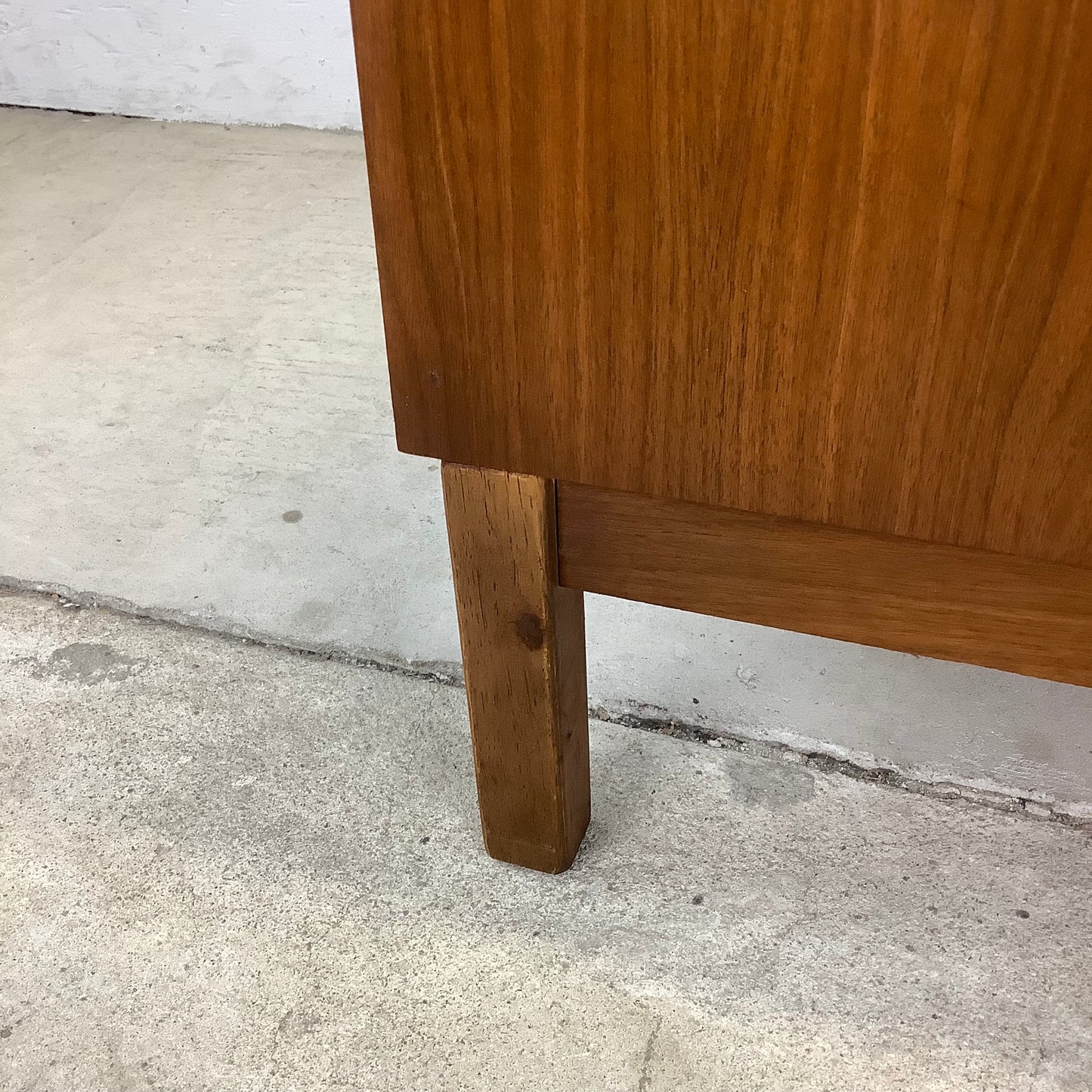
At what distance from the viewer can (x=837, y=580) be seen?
Answer: 65cm

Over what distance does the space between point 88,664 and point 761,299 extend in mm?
897

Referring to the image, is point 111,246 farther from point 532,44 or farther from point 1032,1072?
point 1032,1072

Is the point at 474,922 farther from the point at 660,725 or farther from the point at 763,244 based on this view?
→ the point at 763,244

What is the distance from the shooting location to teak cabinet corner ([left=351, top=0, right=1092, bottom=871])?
0.47 m

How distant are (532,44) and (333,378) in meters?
1.18

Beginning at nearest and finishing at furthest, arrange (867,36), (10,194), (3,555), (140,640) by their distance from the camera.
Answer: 1. (867,36)
2. (140,640)
3. (3,555)
4. (10,194)

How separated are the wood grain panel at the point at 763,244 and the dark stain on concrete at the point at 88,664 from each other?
0.66 m

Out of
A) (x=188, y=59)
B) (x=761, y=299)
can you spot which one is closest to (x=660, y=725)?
(x=761, y=299)

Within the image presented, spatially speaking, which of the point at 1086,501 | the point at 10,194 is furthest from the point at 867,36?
the point at 10,194

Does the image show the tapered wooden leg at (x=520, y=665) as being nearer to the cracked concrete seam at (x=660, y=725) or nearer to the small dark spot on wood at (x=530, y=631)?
the small dark spot on wood at (x=530, y=631)

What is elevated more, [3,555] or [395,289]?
[395,289]

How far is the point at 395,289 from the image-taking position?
63 centimetres

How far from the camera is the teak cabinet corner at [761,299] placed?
0.47 meters

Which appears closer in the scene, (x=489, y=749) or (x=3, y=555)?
(x=489, y=749)
